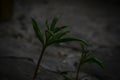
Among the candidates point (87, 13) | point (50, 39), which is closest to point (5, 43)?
point (50, 39)

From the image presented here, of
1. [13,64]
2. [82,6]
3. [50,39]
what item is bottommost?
[82,6]

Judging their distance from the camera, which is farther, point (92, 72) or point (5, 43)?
point (5, 43)

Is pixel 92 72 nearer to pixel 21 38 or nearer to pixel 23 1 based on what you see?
pixel 21 38

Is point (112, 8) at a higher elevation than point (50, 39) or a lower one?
lower

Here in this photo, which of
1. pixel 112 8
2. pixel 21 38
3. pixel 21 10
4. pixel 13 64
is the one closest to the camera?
pixel 13 64

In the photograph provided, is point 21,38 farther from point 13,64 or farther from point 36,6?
point 36,6

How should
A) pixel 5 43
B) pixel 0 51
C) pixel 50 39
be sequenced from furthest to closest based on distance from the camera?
pixel 5 43 → pixel 0 51 → pixel 50 39

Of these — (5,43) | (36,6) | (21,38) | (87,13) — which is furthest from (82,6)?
(5,43)
